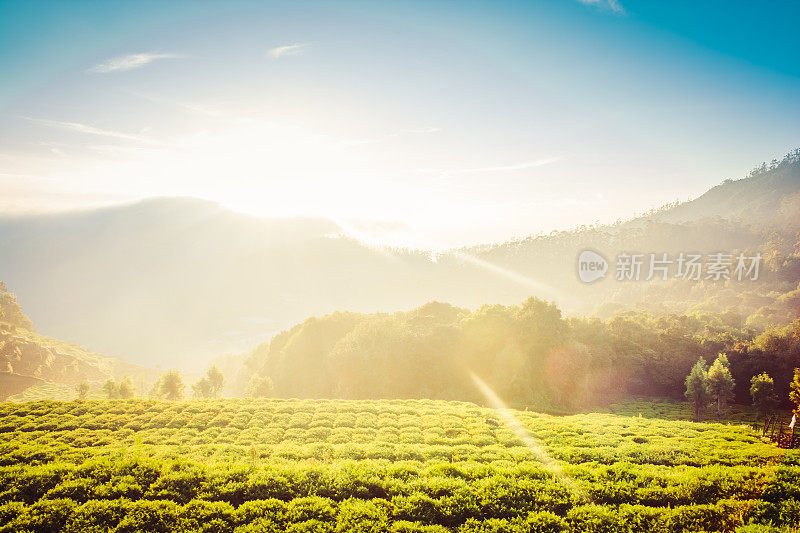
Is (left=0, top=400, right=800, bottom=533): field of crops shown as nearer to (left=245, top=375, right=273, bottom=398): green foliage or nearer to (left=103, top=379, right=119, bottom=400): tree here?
(left=245, top=375, right=273, bottom=398): green foliage

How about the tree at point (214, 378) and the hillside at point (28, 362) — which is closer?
the tree at point (214, 378)

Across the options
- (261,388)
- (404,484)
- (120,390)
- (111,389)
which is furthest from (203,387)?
(404,484)

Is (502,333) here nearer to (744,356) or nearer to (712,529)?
(744,356)

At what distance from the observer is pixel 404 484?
15.9m

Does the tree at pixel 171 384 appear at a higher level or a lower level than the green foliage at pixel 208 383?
higher

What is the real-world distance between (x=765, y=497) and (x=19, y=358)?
143 metres

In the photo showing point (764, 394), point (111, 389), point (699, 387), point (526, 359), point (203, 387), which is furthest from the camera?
point (203, 387)

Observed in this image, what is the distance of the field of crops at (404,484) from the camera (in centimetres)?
1317

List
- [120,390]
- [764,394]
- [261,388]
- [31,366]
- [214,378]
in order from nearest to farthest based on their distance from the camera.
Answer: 1. [764,394]
2. [261,388]
3. [120,390]
4. [214,378]
5. [31,366]

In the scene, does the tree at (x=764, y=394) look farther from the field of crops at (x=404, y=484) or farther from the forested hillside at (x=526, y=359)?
the field of crops at (x=404, y=484)

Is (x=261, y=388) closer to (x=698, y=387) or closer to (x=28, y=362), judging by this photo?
(x=698, y=387)

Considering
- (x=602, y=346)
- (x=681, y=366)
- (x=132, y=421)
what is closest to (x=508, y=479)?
(x=132, y=421)

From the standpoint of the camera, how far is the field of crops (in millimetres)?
13172

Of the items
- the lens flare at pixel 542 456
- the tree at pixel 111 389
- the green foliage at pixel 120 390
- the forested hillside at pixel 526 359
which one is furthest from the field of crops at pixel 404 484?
the tree at pixel 111 389
